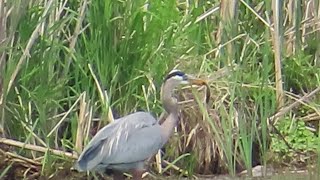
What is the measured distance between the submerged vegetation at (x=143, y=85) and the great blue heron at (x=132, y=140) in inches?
9.8

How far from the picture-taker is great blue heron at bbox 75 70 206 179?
5.98 metres

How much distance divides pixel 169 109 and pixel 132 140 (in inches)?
15.1

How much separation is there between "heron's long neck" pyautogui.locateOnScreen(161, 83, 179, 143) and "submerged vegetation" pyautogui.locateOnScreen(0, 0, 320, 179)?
7.9 inches

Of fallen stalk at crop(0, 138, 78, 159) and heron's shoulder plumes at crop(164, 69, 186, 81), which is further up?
heron's shoulder plumes at crop(164, 69, 186, 81)

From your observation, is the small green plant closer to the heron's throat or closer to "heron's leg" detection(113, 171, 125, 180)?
the heron's throat

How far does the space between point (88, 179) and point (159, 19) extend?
125 cm

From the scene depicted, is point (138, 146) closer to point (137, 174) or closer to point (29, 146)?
point (137, 174)

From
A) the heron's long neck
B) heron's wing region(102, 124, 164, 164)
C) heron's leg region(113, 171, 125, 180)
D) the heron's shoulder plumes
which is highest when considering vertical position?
the heron's shoulder plumes

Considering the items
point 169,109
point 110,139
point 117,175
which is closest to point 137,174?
point 117,175

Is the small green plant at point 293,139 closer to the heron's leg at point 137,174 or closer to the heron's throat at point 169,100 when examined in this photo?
the heron's throat at point 169,100

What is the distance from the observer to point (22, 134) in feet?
21.1

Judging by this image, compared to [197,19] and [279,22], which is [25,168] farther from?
[279,22]

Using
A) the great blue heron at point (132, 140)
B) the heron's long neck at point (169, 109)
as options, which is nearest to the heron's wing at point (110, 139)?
the great blue heron at point (132, 140)

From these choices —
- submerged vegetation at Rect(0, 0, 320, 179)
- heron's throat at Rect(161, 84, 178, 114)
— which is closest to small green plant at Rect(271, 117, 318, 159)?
submerged vegetation at Rect(0, 0, 320, 179)
